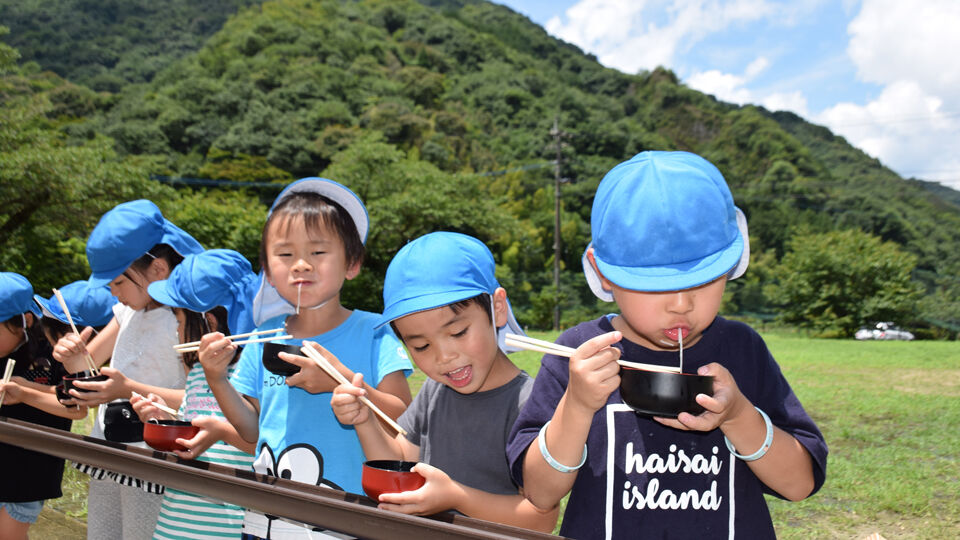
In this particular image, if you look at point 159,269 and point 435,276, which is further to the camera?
point 159,269

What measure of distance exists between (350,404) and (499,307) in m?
0.44

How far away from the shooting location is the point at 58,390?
2695 mm

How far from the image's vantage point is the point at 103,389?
245 centimetres

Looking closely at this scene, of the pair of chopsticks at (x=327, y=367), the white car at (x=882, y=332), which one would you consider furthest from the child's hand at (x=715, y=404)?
the white car at (x=882, y=332)

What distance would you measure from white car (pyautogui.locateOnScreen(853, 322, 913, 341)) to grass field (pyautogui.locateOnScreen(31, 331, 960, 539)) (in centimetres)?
1456

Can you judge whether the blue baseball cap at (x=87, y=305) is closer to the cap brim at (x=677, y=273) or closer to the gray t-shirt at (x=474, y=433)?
the gray t-shirt at (x=474, y=433)

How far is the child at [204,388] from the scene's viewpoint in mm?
2248

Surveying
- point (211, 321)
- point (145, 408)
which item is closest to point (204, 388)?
point (145, 408)

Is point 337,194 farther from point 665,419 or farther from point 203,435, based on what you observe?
point 665,419

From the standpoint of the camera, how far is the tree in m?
27.2

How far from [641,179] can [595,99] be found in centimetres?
8092

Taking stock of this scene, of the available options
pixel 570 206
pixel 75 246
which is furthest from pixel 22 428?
pixel 570 206

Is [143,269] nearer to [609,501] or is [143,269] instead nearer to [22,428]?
[22,428]

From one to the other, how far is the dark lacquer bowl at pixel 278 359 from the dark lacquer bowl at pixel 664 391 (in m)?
1.01
